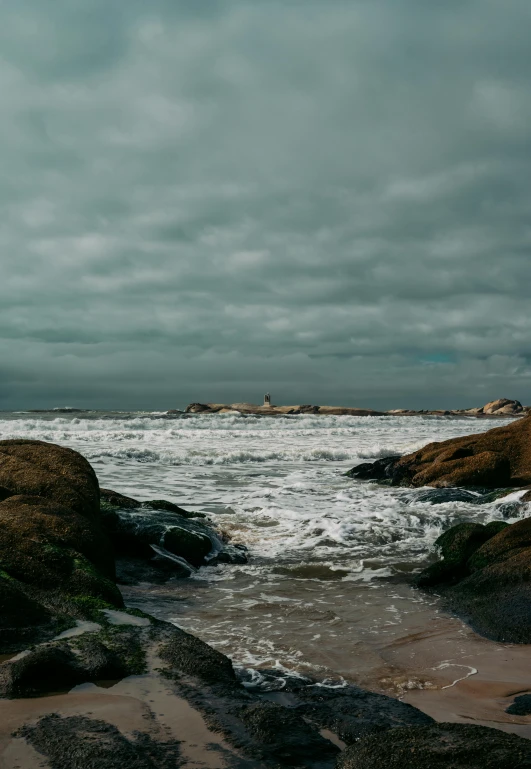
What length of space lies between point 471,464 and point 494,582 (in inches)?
363

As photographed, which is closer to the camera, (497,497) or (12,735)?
(12,735)

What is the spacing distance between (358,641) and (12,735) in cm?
307

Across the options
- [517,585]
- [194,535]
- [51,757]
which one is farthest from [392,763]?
[194,535]

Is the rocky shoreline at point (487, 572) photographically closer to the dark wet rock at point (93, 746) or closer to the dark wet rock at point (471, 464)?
the dark wet rock at point (471, 464)

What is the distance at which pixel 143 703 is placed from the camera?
3357mm

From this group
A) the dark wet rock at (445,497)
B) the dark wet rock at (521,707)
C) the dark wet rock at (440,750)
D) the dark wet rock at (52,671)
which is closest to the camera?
the dark wet rock at (440,750)

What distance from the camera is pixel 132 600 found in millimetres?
6484

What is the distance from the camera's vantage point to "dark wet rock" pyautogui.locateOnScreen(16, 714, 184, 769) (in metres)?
2.65

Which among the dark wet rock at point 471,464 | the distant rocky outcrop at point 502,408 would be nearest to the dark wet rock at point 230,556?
→ the dark wet rock at point 471,464

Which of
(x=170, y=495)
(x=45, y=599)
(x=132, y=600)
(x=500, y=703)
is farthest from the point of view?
(x=170, y=495)

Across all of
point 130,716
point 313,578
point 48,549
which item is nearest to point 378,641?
point 313,578

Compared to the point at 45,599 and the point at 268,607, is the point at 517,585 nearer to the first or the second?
the point at 268,607

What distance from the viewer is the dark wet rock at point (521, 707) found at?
12.1 ft

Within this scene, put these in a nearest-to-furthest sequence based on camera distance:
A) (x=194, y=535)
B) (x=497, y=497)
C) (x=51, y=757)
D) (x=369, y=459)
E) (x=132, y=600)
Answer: (x=51, y=757) → (x=132, y=600) → (x=194, y=535) → (x=497, y=497) → (x=369, y=459)
